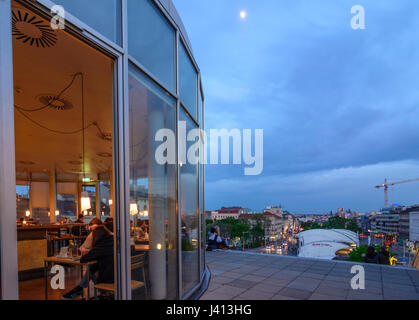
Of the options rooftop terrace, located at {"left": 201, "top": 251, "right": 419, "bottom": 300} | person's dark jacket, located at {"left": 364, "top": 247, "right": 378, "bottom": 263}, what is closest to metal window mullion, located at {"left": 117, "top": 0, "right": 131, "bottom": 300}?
rooftop terrace, located at {"left": 201, "top": 251, "right": 419, "bottom": 300}

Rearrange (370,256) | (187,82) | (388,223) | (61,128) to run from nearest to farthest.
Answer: (187,82), (61,128), (370,256), (388,223)

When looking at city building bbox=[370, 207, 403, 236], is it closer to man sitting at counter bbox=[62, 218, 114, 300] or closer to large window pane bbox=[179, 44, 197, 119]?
large window pane bbox=[179, 44, 197, 119]

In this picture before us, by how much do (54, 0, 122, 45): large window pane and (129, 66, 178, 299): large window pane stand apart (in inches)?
18.6

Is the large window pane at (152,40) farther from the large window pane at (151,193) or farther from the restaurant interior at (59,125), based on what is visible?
the restaurant interior at (59,125)

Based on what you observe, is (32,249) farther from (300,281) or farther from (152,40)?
(300,281)

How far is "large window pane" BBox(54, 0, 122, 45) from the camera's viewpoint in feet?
7.06

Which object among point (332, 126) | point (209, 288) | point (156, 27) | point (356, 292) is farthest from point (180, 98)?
point (332, 126)

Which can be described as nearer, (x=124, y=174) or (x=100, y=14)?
(x=100, y=14)

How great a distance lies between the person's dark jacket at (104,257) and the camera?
366 centimetres

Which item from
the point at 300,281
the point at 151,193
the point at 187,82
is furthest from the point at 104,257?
the point at 300,281

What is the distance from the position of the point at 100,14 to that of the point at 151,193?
2.22 m

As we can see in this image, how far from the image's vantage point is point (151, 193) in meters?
3.41
